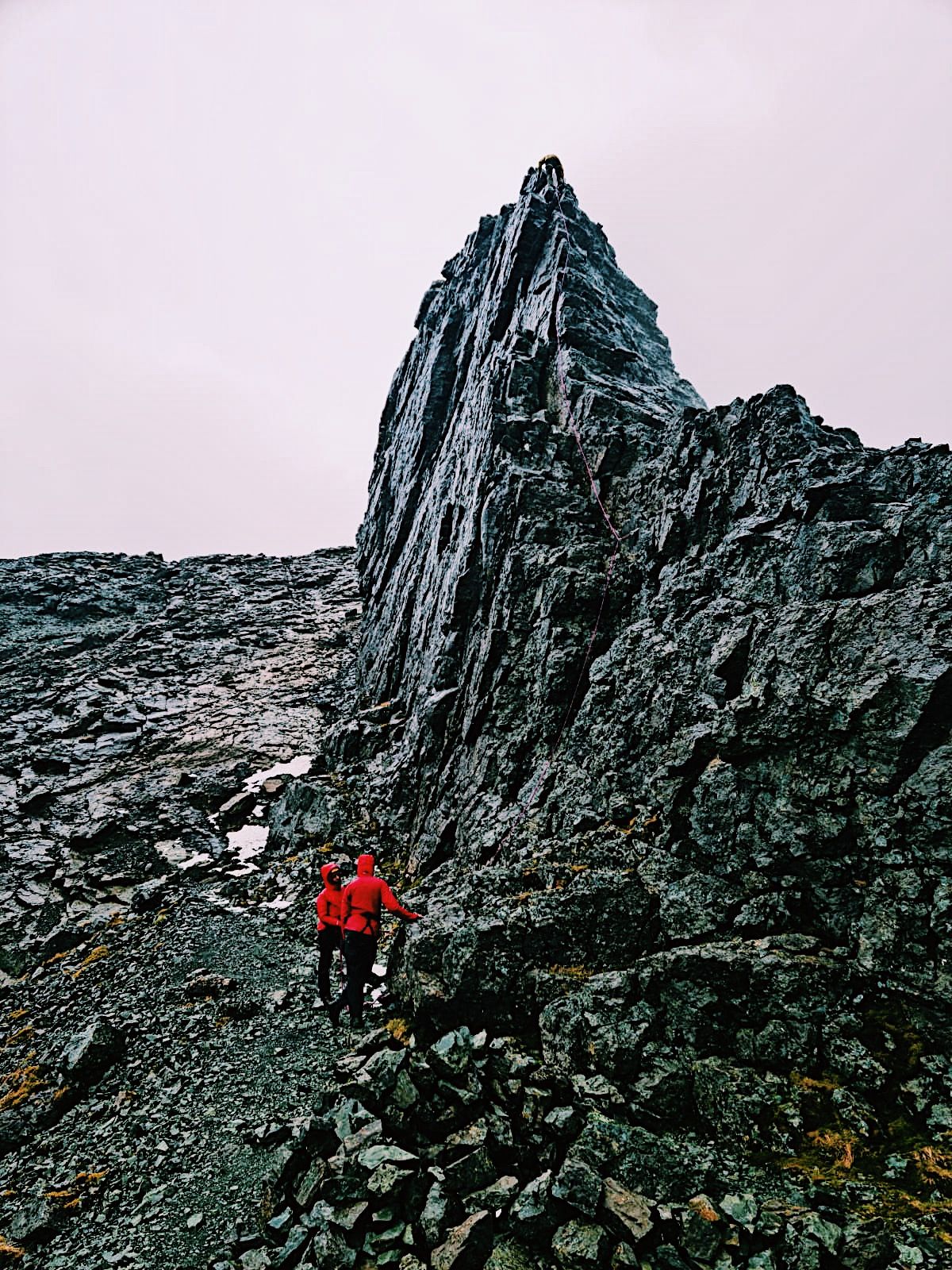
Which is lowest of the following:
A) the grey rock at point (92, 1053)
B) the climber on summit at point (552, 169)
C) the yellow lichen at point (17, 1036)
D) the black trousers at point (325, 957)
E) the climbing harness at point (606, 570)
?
the yellow lichen at point (17, 1036)

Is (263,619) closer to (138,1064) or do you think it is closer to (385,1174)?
(138,1064)

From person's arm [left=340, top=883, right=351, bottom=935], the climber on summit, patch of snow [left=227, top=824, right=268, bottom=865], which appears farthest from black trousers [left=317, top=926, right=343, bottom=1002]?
the climber on summit

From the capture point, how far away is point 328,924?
11.3 metres

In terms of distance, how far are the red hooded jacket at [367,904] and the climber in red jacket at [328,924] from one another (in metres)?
0.56

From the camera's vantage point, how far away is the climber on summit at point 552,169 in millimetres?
33656

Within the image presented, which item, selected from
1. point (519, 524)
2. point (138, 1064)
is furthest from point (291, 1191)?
point (519, 524)

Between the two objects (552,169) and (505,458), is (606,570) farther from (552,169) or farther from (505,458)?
(552,169)

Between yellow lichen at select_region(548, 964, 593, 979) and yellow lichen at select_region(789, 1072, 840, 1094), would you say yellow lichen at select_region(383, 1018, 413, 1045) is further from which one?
yellow lichen at select_region(789, 1072, 840, 1094)

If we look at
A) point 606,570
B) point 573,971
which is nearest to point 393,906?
point 573,971

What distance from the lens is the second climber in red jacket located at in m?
10.4

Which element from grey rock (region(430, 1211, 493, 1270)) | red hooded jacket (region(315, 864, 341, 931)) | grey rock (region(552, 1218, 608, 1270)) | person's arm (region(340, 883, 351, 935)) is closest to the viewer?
grey rock (region(552, 1218, 608, 1270))

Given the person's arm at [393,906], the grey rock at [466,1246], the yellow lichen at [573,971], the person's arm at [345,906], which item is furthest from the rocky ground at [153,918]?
the yellow lichen at [573,971]

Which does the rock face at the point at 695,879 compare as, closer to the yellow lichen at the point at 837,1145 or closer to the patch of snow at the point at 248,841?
the yellow lichen at the point at 837,1145

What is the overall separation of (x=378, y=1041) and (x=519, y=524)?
14.0 metres
